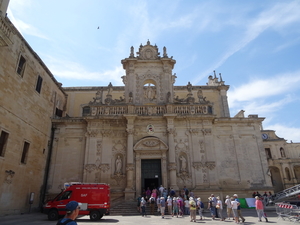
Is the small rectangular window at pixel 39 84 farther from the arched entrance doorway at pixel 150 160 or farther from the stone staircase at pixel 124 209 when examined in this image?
the stone staircase at pixel 124 209

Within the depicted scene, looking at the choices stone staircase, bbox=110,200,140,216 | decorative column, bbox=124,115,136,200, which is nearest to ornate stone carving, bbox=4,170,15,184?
stone staircase, bbox=110,200,140,216

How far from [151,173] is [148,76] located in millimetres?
10035

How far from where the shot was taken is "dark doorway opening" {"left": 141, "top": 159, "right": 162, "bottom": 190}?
20031 mm

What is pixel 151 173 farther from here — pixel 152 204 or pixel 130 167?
pixel 152 204

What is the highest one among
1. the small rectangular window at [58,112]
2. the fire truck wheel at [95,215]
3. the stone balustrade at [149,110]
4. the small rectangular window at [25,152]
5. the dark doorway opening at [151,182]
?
the small rectangular window at [58,112]

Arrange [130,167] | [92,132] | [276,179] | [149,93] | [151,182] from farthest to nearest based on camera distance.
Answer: [276,179]
[149,93]
[92,132]
[151,182]
[130,167]

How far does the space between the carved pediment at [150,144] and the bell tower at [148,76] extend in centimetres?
413

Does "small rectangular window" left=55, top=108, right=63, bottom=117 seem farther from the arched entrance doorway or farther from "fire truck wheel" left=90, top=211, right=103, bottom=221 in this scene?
"fire truck wheel" left=90, top=211, right=103, bottom=221

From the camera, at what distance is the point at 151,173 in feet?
66.2

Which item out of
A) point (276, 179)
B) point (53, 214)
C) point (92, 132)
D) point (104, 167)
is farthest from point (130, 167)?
point (276, 179)

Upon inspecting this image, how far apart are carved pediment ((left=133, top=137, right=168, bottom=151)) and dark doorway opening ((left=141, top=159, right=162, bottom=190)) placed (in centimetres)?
120

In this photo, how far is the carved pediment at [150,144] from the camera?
20.4 meters

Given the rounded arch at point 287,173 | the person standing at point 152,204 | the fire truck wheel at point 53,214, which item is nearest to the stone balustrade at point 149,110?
the person standing at point 152,204

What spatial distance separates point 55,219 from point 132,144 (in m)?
8.70
